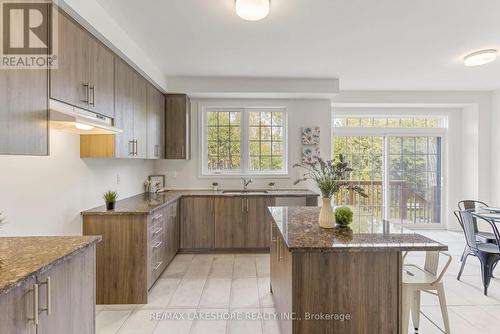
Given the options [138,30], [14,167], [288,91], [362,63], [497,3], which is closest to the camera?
[14,167]

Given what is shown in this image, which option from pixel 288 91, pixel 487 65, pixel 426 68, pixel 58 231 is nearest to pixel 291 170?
pixel 288 91

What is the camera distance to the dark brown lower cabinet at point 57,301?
1.10m

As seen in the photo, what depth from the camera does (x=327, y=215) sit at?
6.66 ft

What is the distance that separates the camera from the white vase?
6.63ft

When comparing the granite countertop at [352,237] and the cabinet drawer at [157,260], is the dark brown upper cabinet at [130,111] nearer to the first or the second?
the cabinet drawer at [157,260]

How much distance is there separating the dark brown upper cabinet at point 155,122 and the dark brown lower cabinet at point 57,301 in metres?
2.18

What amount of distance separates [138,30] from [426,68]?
3802mm

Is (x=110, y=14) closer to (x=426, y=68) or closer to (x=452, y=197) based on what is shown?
(x=426, y=68)

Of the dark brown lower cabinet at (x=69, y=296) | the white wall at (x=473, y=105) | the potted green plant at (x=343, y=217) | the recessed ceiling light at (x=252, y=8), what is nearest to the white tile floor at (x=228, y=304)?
the dark brown lower cabinet at (x=69, y=296)

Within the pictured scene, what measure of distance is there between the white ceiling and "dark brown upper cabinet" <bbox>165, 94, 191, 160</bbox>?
0.44 metres

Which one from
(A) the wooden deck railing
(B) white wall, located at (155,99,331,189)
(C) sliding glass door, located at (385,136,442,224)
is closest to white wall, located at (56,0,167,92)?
(B) white wall, located at (155,99,331,189)

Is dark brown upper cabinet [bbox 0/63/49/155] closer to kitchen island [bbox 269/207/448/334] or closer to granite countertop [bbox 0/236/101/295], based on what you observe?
granite countertop [bbox 0/236/101/295]

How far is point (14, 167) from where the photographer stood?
1.85 metres

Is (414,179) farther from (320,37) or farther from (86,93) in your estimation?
(86,93)
